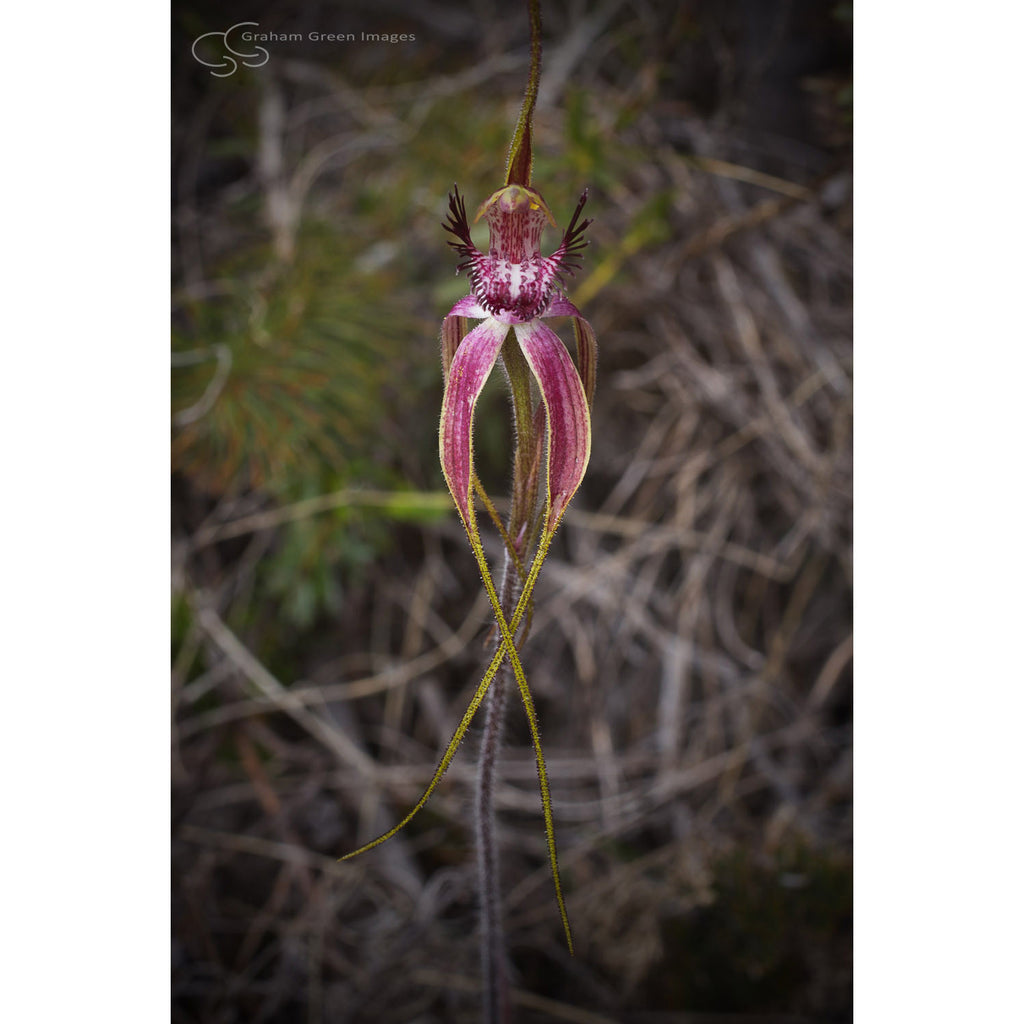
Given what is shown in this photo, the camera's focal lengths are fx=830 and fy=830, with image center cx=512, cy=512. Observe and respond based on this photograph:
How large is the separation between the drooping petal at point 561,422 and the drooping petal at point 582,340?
0.02m

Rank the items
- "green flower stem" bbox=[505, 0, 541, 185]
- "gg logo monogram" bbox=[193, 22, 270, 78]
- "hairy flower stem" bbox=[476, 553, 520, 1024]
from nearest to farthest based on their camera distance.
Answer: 1. "green flower stem" bbox=[505, 0, 541, 185]
2. "hairy flower stem" bbox=[476, 553, 520, 1024]
3. "gg logo monogram" bbox=[193, 22, 270, 78]

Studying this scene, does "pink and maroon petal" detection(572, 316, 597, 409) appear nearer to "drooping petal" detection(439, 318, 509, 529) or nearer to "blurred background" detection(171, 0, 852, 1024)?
"drooping petal" detection(439, 318, 509, 529)

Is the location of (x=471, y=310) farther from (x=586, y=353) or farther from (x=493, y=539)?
(x=493, y=539)

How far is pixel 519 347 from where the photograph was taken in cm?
51

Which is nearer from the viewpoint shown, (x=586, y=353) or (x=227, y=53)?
(x=586, y=353)

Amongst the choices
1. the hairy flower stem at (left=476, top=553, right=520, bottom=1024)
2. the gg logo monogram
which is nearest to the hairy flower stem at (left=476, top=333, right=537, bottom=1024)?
the hairy flower stem at (left=476, top=553, right=520, bottom=1024)

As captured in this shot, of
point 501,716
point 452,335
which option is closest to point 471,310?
point 452,335

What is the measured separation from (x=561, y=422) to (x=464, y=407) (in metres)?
0.06

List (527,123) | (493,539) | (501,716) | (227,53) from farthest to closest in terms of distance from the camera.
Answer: (493,539)
(227,53)
(501,716)
(527,123)

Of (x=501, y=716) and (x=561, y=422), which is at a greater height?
(x=561, y=422)

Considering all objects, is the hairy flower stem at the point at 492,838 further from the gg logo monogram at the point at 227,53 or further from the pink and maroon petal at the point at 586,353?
the gg logo monogram at the point at 227,53

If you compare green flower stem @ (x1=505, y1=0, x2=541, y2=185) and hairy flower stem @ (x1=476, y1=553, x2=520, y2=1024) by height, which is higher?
green flower stem @ (x1=505, y1=0, x2=541, y2=185)

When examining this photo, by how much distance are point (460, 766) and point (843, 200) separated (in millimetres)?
704

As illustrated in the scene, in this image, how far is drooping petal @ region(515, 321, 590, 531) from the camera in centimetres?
50
